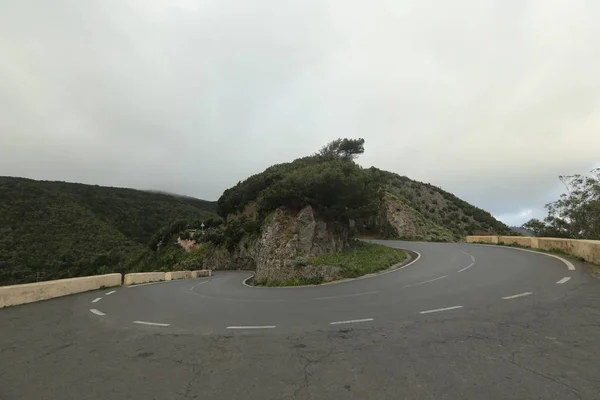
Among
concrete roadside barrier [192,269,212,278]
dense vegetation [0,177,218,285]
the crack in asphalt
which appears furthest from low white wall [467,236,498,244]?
dense vegetation [0,177,218,285]

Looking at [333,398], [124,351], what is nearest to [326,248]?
[124,351]

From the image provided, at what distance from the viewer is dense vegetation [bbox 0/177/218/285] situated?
55000 millimetres

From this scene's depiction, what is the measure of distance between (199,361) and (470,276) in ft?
39.9

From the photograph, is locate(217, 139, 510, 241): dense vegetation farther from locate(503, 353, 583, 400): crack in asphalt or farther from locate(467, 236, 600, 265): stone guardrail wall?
locate(503, 353, 583, 400): crack in asphalt

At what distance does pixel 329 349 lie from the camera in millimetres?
6055

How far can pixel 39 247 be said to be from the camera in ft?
192

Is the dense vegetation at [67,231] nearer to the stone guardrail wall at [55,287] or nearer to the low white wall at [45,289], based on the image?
the stone guardrail wall at [55,287]

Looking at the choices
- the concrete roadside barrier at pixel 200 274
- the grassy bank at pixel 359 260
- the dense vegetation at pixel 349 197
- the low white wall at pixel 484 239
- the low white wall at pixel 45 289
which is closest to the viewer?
the low white wall at pixel 45 289

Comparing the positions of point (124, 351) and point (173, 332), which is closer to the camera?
point (124, 351)

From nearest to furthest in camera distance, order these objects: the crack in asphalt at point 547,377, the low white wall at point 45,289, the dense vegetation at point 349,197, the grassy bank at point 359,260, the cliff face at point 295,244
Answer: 1. the crack in asphalt at point 547,377
2. the low white wall at point 45,289
3. the grassy bank at point 359,260
4. the cliff face at point 295,244
5. the dense vegetation at point 349,197

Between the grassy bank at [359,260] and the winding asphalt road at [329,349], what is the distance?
10051mm

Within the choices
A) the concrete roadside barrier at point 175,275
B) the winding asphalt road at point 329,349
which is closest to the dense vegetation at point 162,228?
the concrete roadside barrier at point 175,275

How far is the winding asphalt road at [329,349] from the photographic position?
14.6ft

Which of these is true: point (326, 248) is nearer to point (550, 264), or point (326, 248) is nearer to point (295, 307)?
point (550, 264)
